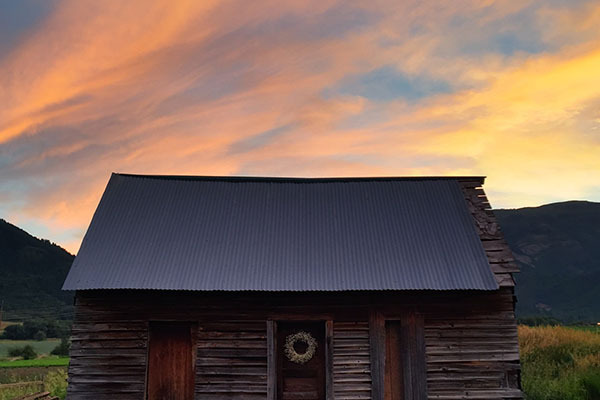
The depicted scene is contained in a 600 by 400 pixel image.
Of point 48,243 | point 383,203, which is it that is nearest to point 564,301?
point 48,243

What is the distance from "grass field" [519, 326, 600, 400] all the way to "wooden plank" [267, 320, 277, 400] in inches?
305

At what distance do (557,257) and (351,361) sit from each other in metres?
116

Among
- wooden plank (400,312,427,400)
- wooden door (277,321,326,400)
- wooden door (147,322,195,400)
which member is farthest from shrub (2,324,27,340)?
wooden plank (400,312,427,400)

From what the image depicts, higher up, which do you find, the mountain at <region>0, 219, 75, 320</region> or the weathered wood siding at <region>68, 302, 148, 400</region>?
the mountain at <region>0, 219, 75, 320</region>

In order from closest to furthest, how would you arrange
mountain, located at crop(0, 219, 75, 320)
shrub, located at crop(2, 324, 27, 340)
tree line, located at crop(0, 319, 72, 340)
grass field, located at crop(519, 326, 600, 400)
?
grass field, located at crop(519, 326, 600, 400) → tree line, located at crop(0, 319, 72, 340) → shrub, located at crop(2, 324, 27, 340) → mountain, located at crop(0, 219, 75, 320)

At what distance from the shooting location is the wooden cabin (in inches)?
549

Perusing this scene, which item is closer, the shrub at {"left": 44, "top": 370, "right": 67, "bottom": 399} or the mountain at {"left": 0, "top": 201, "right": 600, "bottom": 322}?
the shrub at {"left": 44, "top": 370, "right": 67, "bottom": 399}

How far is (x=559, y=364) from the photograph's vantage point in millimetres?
20594

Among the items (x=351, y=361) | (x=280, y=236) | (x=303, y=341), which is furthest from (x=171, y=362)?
(x=351, y=361)

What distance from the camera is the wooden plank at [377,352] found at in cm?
1386

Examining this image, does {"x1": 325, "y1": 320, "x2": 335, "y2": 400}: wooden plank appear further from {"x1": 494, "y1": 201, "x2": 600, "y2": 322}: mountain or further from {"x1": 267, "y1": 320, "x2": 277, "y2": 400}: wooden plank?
{"x1": 494, "y1": 201, "x2": 600, "y2": 322}: mountain

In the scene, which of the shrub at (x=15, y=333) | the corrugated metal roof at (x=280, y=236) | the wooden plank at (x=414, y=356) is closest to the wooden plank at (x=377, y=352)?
the wooden plank at (x=414, y=356)

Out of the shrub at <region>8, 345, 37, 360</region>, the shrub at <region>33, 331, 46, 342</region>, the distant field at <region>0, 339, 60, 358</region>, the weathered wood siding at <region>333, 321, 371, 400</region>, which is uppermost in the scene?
the shrub at <region>33, 331, 46, 342</region>

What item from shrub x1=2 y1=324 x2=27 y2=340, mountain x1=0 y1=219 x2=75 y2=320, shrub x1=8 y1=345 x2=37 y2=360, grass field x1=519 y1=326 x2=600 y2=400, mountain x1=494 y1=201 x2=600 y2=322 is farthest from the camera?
mountain x1=494 y1=201 x2=600 y2=322
